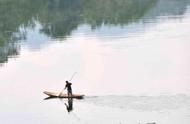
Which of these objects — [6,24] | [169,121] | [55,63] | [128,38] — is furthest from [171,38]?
[169,121]

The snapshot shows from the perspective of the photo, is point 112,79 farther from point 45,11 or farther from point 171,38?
point 45,11

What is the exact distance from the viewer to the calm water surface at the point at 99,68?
45.4m

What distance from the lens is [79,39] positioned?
9950cm

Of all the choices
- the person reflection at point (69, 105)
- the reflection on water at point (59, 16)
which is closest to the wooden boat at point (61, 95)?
the person reflection at point (69, 105)

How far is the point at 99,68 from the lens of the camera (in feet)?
219

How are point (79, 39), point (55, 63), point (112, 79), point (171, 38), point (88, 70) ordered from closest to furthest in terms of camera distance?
1. point (112, 79)
2. point (88, 70)
3. point (55, 63)
4. point (171, 38)
5. point (79, 39)

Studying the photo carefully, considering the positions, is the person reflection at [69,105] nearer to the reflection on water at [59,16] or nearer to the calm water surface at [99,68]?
the calm water surface at [99,68]

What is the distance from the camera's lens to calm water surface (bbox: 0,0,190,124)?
149ft

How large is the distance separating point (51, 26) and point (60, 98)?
70883 mm

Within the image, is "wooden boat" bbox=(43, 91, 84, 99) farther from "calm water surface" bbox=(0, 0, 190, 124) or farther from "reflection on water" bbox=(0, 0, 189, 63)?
"reflection on water" bbox=(0, 0, 189, 63)

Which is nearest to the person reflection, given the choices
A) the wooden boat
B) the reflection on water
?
the wooden boat

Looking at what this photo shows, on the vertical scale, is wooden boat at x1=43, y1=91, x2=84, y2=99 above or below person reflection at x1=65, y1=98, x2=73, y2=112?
above

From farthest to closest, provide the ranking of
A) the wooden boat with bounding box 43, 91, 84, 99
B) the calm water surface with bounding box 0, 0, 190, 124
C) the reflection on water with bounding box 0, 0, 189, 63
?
the reflection on water with bounding box 0, 0, 189, 63, the wooden boat with bounding box 43, 91, 84, 99, the calm water surface with bounding box 0, 0, 190, 124

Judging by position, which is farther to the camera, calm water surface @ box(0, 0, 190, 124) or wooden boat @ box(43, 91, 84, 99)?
wooden boat @ box(43, 91, 84, 99)
